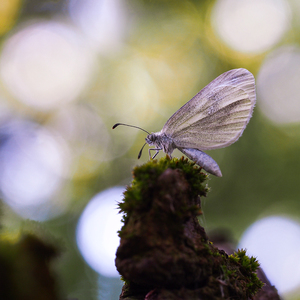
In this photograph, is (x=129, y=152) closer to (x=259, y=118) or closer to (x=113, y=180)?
(x=113, y=180)

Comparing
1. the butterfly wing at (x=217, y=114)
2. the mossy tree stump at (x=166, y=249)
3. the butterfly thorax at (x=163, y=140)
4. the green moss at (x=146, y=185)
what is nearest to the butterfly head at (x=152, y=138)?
the butterfly thorax at (x=163, y=140)

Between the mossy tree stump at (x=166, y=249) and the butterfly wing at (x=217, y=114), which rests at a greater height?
the butterfly wing at (x=217, y=114)

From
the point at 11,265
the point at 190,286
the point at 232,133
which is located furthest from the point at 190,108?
the point at 11,265

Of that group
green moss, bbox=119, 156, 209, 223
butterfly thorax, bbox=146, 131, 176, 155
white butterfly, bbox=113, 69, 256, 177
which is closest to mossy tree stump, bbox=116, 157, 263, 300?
green moss, bbox=119, 156, 209, 223

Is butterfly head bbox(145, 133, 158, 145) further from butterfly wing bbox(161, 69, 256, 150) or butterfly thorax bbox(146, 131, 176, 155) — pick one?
butterfly wing bbox(161, 69, 256, 150)

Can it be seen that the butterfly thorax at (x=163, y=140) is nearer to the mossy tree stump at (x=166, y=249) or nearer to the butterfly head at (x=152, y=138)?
the butterfly head at (x=152, y=138)

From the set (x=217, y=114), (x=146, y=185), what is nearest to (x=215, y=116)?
(x=217, y=114)

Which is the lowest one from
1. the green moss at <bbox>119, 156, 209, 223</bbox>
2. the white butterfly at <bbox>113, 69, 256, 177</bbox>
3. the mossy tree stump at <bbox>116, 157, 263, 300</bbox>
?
the mossy tree stump at <bbox>116, 157, 263, 300</bbox>
